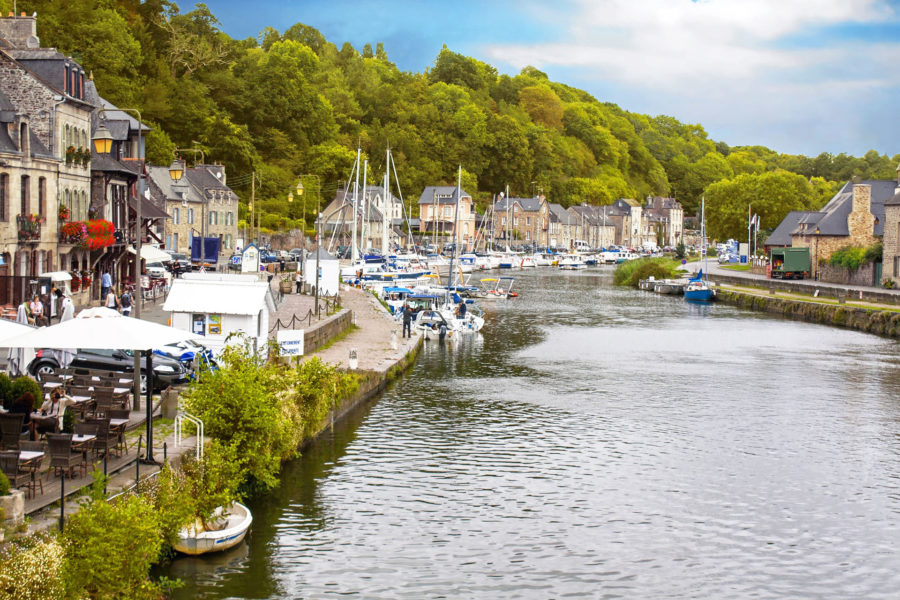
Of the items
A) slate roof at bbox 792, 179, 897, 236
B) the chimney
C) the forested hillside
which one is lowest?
slate roof at bbox 792, 179, 897, 236

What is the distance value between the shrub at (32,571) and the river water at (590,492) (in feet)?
11.7

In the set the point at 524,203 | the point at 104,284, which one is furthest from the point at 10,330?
the point at 524,203

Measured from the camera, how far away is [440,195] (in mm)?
145875

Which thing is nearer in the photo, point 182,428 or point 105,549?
point 105,549

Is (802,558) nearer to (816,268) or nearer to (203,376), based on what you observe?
(203,376)

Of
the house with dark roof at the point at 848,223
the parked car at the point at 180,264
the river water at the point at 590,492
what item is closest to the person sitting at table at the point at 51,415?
the river water at the point at 590,492

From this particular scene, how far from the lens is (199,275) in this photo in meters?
29.4

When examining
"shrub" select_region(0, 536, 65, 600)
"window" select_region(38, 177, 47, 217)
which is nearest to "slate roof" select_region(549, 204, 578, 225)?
"window" select_region(38, 177, 47, 217)

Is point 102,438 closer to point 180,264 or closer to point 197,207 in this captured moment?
point 180,264

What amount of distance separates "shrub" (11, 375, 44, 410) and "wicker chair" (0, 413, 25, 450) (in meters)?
2.65

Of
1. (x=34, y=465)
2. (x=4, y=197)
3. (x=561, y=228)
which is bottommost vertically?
(x=34, y=465)

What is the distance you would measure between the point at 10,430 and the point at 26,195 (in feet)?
69.8

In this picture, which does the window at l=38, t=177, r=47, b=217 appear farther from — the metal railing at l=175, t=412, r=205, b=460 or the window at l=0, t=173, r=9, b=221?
the metal railing at l=175, t=412, r=205, b=460

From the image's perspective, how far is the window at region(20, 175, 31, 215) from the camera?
111ft
